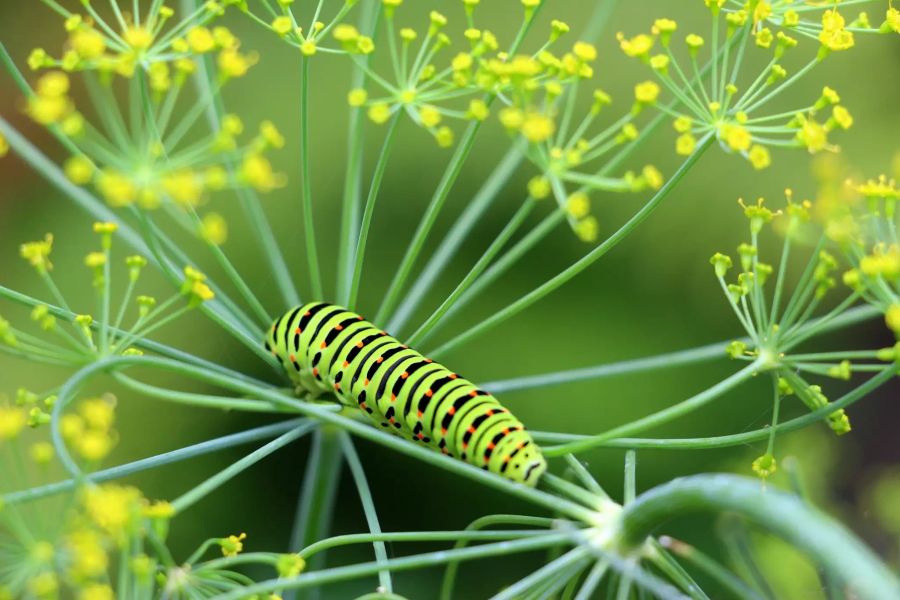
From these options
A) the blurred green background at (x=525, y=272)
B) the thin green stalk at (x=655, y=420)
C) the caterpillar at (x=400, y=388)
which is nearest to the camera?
the thin green stalk at (x=655, y=420)

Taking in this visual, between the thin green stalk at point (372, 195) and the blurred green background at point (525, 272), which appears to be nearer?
the thin green stalk at point (372, 195)

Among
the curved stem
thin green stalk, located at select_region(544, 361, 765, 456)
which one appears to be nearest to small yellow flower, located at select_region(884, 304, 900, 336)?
thin green stalk, located at select_region(544, 361, 765, 456)

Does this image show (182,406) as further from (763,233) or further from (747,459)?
(763,233)

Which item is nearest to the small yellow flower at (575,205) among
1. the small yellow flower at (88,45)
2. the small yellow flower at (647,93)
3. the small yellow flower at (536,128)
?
the small yellow flower at (536,128)

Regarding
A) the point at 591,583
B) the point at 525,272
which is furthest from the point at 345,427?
the point at 525,272

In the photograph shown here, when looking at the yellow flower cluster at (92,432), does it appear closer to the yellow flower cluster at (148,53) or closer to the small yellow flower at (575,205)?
the yellow flower cluster at (148,53)

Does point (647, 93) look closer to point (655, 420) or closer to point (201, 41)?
point (655, 420)

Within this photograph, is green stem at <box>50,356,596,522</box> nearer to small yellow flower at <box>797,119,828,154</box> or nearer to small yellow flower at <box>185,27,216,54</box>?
small yellow flower at <box>185,27,216,54</box>

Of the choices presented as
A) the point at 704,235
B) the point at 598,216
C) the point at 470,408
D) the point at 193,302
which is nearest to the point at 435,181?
the point at 598,216
